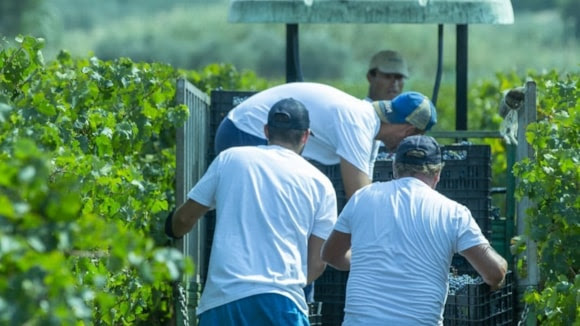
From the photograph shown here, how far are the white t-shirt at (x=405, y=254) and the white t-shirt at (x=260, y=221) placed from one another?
→ 27 cm

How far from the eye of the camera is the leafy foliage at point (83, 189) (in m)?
3.32

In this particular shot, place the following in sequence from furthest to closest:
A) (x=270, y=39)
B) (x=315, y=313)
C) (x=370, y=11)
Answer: (x=270, y=39), (x=370, y=11), (x=315, y=313)

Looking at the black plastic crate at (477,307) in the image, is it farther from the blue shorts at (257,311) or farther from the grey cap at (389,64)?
the grey cap at (389,64)

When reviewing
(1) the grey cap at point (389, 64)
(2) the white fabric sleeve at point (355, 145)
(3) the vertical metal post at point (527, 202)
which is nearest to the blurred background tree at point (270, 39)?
(1) the grey cap at point (389, 64)

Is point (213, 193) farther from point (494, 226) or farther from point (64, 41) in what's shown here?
point (64, 41)

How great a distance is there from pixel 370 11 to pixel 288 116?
2.83m

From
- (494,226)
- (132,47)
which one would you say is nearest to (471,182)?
(494,226)

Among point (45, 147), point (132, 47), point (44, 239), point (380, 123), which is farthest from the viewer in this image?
point (132, 47)

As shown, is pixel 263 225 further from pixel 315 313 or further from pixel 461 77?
pixel 461 77

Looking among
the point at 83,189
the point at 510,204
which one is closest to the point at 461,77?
the point at 510,204

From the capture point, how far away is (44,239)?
3646 millimetres

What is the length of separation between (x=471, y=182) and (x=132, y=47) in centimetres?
4204

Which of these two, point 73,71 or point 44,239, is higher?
point 73,71

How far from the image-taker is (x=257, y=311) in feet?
18.5
